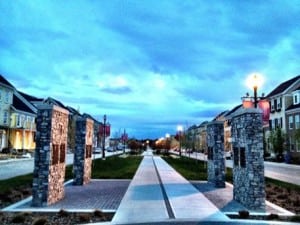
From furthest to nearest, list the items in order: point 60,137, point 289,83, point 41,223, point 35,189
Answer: point 289,83 < point 60,137 < point 35,189 < point 41,223

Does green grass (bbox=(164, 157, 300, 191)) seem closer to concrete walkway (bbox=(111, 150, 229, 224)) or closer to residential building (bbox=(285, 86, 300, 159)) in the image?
concrete walkway (bbox=(111, 150, 229, 224))

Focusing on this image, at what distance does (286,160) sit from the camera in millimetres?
44094

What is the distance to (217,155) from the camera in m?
18.9

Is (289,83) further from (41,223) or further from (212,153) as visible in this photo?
(41,223)

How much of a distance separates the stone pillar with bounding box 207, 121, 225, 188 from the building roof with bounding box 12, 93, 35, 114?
148 feet

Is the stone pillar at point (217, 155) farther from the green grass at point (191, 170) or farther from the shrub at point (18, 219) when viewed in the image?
the shrub at point (18, 219)

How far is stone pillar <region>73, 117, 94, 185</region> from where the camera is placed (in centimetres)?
1874

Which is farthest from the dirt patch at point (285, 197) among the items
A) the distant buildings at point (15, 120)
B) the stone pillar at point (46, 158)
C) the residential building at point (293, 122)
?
the distant buildings at point (15, 120)

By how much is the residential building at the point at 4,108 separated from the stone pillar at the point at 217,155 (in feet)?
129

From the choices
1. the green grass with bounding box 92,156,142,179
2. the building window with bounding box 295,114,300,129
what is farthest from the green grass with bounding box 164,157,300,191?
the building window with bounding box 295,114,300,129

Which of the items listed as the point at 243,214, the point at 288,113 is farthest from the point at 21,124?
the point at 243,214

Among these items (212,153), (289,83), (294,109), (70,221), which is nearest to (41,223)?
(70,221)

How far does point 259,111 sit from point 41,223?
7.95 metres

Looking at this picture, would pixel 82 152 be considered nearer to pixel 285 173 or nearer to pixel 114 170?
pixel 114 170
